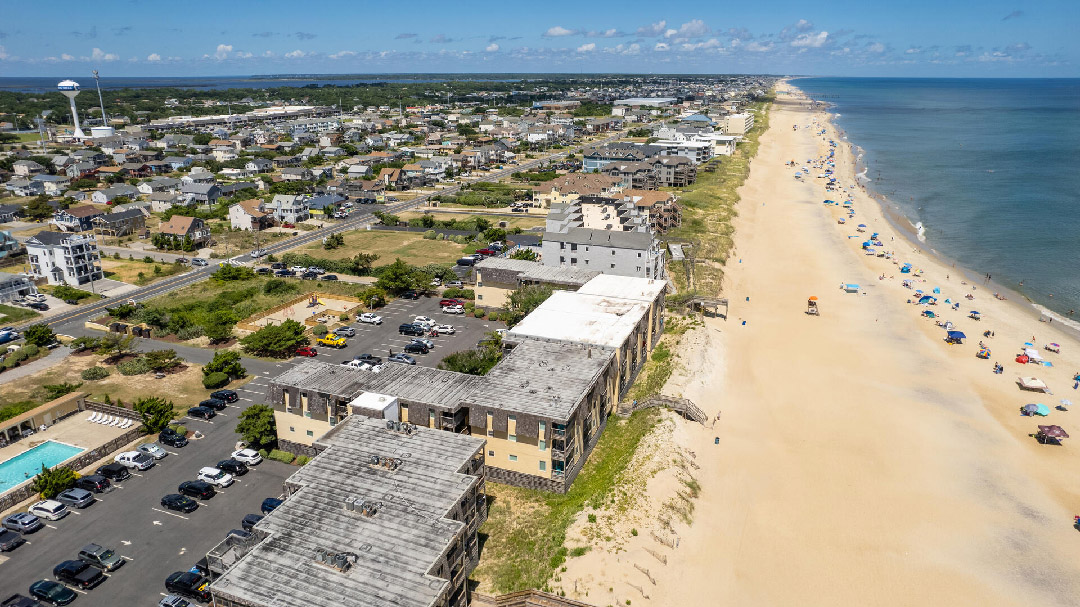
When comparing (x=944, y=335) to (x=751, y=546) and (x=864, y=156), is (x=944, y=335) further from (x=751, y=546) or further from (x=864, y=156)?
(x=864, y=156)

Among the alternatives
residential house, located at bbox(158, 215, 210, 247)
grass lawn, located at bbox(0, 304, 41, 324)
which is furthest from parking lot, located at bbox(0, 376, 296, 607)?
residential house, located at bbox(158, 215, 210, 247)

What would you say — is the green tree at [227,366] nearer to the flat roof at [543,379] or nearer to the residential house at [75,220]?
the flat roof at [543,379]

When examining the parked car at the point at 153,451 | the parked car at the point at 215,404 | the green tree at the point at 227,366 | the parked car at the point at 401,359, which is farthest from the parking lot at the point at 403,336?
the parked car at the point at 153,451

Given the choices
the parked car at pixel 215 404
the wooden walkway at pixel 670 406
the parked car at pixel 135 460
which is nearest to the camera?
the parked car at pixel 135 460

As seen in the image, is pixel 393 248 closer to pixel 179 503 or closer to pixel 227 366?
pixel 227 366

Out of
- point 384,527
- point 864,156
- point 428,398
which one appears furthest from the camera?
point 864,156

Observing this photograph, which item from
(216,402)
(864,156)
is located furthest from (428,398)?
(864,156)
